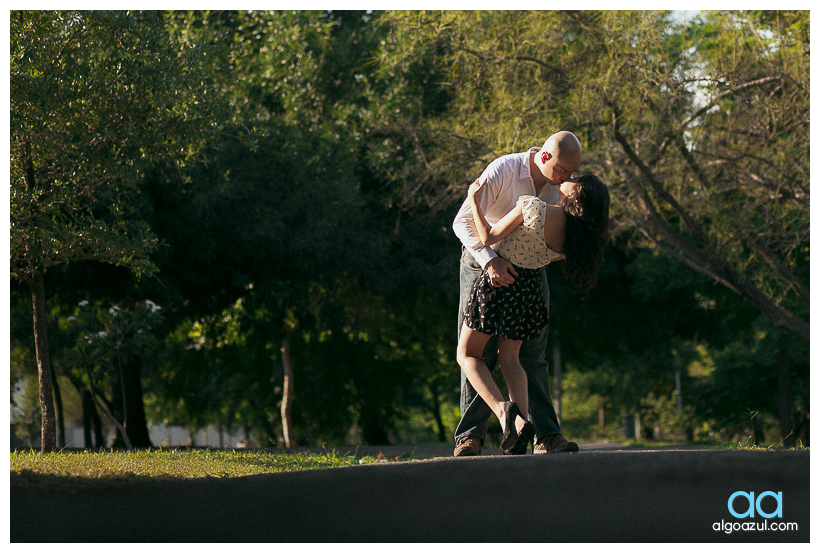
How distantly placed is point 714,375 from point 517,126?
1581cm

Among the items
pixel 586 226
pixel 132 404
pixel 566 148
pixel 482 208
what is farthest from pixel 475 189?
pixel 132 404

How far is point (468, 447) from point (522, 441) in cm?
51

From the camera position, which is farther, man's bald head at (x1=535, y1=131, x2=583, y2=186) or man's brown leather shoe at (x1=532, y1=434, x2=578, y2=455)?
man's brown leather shoe at (x1=532, y1=434, x2=578, y2=455)

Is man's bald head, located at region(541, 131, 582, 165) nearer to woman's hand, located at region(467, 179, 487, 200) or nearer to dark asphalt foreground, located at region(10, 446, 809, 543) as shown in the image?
woman's hand, located at region(467, 179, 487, 200)

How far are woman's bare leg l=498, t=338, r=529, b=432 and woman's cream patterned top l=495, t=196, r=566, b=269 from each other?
19.9 inches

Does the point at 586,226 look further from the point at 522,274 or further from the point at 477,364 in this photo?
the point at 477,364

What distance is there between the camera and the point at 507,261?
181 inches

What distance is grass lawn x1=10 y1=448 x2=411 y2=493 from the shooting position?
4133 mm

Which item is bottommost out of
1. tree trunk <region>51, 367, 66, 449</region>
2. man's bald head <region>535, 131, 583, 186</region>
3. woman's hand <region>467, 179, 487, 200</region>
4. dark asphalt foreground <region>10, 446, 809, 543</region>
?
tree trunk <region>51, 367, 66, 449</region>

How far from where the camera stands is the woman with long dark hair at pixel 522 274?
14.6ft

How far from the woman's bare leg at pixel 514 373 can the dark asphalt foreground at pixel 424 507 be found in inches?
28.1

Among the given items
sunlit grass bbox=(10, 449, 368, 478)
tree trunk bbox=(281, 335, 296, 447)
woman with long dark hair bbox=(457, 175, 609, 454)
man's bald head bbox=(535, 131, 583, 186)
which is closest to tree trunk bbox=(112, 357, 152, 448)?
tree trunk bbox=(281, 335, 296, 447)

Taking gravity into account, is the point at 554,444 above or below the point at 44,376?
below

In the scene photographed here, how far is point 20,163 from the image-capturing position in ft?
23.4
